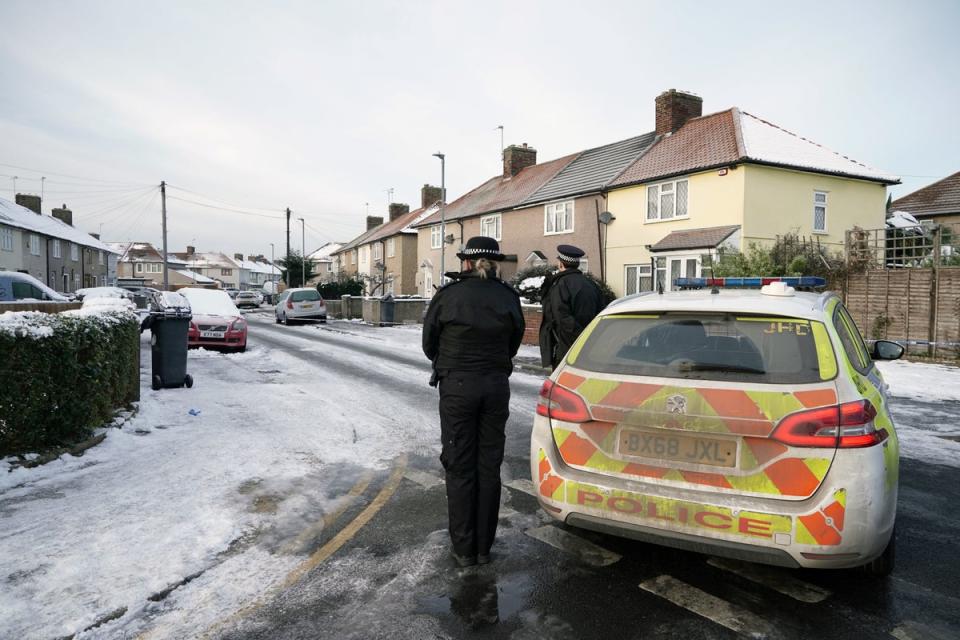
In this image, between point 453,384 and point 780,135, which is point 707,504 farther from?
point 780,135

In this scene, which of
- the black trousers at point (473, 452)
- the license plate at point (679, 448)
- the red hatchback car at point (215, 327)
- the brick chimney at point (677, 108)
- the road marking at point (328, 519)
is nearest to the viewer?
the license plate at point (679, 448)

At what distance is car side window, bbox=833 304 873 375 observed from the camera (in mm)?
3562

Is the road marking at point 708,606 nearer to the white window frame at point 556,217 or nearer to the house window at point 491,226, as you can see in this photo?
the white window frame at point 556,217

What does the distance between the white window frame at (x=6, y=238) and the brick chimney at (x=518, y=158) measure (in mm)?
30790

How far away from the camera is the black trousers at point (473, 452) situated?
12.1 ft

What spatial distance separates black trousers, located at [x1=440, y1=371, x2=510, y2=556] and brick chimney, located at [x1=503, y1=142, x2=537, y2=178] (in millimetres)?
34102

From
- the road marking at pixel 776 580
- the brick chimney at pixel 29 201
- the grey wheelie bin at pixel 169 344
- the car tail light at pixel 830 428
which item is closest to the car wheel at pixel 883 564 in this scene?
the road marking at pixel 776 580

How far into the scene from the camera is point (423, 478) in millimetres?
5422

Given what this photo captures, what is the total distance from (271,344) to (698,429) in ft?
54.5

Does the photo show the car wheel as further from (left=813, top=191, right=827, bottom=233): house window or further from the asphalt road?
(left=813, top=191, right=827, bottom=233): house window

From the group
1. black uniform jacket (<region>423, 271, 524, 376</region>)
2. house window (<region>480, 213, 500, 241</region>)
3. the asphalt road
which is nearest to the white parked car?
house window (<region>480, 213, 500, 241</region>)

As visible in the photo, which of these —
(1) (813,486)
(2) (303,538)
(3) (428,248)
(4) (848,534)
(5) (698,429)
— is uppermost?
(3) (428,248)

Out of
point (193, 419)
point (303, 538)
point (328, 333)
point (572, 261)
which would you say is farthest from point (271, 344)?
point (303, 538)

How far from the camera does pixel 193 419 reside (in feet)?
24.3
